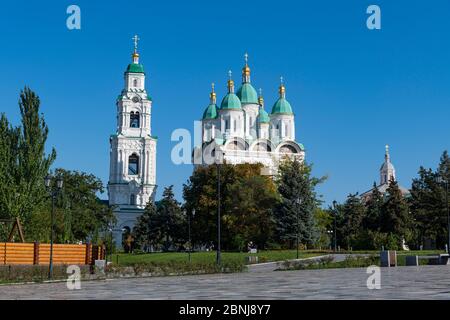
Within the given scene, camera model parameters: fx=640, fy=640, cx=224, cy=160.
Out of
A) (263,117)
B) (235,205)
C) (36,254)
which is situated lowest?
(36,254)

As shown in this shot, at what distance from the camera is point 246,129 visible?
97.1 m

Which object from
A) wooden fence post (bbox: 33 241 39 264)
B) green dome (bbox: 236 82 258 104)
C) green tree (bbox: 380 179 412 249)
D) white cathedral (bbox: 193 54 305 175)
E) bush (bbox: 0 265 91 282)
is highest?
green dome (bbox: 236 82 258 104)

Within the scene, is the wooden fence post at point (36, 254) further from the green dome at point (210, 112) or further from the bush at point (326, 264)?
the green dome at point (210, 112)

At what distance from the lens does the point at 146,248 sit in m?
82.2

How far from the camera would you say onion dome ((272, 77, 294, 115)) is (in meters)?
99.3

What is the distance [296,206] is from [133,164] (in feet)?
160

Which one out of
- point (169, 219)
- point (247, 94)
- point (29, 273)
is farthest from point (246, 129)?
point (29, 273)

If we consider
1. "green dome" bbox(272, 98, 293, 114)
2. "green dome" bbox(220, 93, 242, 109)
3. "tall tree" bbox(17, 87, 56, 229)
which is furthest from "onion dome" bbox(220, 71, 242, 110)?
"tall tree" bbox(17, 87, 56, 229)

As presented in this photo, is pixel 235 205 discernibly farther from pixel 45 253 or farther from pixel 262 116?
pixel 262 116

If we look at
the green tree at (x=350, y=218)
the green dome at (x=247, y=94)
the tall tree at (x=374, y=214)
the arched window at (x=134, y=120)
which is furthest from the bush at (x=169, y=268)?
the green dome at (x=247, y=94)

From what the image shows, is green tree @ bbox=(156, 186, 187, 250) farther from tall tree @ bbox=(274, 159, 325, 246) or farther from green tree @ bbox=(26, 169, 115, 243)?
tall tree @ bbox=(274, 159, 325, 246)

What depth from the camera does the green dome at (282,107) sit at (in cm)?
9931

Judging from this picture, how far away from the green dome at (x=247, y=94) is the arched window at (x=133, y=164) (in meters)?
18.6
